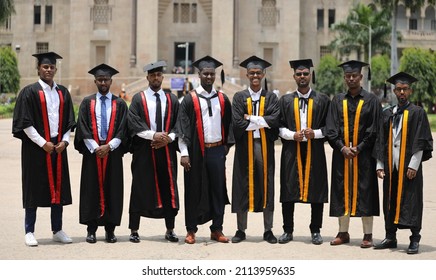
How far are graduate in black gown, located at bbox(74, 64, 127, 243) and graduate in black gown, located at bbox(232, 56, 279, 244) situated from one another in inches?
64.3

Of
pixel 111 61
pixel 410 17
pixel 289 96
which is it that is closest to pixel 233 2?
pixel 111 61

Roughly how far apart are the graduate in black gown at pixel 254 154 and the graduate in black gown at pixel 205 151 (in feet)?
0.69

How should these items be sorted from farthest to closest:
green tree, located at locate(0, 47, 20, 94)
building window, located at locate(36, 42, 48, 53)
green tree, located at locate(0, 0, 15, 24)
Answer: building window, located at locate(36, 42, 48, 53)
green tree, located at locate(0, 47, 20, 94)
green tree, located at locate(0, 0, 15, 24)

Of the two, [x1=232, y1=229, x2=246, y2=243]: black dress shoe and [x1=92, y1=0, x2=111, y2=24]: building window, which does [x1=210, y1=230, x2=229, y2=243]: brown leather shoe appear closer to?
[x1=232, y1=229, x2=246, y2=243]: black dress shoe

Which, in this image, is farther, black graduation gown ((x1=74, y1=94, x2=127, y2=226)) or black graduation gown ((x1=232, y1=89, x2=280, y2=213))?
black graduation gown ((x1=232, y1=89, x2=280, y2=213))

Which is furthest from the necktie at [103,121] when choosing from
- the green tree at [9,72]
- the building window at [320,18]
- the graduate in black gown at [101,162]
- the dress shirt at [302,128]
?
the building window at [320,18]

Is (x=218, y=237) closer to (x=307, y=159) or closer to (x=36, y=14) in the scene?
(x=307, y=159)

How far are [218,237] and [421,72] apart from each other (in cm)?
4220

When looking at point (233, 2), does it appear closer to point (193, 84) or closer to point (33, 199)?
point (193, 84)

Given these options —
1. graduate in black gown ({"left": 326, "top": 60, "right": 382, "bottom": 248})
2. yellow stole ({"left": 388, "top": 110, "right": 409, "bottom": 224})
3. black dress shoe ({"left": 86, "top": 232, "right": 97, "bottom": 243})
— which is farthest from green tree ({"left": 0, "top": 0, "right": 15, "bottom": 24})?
yellow stole ({"left": 388, "top": 110, "right": 409, "bottom": 224})

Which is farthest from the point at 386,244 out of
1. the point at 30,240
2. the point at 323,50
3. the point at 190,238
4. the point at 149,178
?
the point at 323,50

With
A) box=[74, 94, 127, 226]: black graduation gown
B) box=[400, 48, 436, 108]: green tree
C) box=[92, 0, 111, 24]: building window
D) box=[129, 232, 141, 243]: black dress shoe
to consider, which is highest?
box=[92, 0, 111, 24]: building window

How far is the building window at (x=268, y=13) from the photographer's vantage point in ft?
217

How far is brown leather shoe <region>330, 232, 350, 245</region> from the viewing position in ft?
35.3
